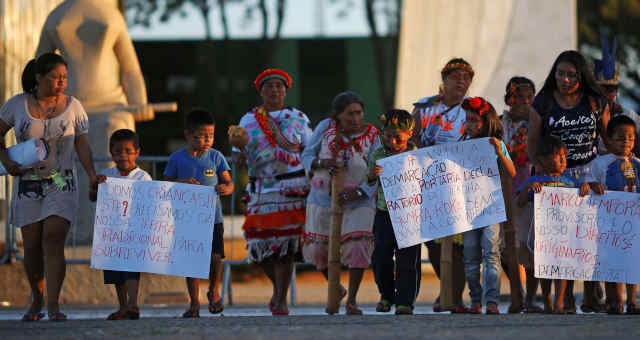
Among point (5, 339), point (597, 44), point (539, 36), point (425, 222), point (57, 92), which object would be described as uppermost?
point (597, 44)

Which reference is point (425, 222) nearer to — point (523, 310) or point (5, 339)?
point (523, 310)

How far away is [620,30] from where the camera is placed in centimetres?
2661

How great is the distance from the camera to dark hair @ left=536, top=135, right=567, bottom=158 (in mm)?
6863

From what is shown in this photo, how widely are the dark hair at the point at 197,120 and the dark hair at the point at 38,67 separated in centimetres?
89

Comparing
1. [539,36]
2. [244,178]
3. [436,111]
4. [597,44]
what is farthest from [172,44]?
Result: [436,111]

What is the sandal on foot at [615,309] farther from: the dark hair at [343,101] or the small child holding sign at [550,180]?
the dark hair at [343,101]

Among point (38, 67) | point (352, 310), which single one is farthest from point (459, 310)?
point (38, 67)

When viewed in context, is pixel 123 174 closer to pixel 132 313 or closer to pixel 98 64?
pixel 132 313

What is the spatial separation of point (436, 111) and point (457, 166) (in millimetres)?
552

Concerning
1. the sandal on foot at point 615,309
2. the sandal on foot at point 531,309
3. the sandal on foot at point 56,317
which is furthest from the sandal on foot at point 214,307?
the sandal on foot at point 615,309

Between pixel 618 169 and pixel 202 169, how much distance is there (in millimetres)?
2750

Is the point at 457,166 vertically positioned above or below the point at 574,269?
above

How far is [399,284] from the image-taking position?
274 inches

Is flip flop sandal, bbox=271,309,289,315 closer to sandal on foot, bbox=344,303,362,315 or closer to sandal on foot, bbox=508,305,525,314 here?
sandal on foot, bbox=344,303,362,315
